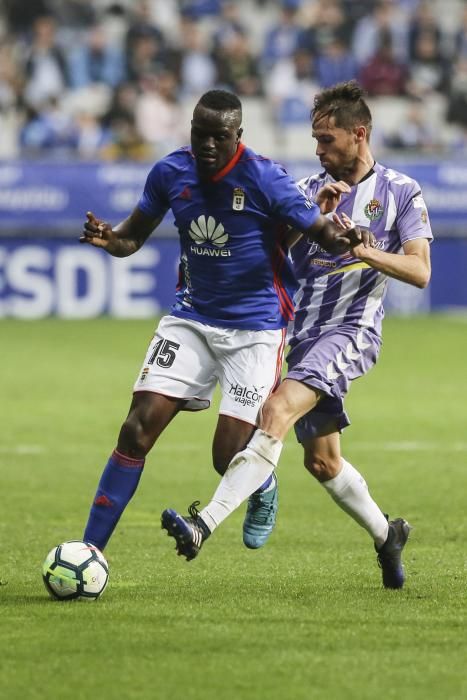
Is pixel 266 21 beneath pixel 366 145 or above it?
beneath

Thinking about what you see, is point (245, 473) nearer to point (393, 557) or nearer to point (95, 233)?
point (393, 557)

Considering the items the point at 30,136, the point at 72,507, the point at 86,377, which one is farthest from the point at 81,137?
the point at 72,507

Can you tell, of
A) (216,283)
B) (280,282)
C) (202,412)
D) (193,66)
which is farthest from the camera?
(193,66)

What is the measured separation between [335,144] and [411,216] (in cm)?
48

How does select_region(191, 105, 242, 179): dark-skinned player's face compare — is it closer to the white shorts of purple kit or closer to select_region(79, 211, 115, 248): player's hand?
select_region(79, 211, 115, 248): player's hand

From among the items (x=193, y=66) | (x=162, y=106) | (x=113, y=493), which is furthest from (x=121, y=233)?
(x=193, y=66)

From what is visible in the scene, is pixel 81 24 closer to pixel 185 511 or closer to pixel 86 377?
pixel 86 377

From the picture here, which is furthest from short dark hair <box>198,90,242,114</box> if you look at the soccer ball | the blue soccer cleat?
the soccer ball

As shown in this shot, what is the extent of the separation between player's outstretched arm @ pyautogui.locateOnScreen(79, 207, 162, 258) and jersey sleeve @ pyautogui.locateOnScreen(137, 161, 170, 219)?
0.04m

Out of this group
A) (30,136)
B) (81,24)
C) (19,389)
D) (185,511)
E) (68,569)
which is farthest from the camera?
(81,24)

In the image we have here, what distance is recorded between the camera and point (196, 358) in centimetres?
619

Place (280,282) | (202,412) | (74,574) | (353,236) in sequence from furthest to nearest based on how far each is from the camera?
(202,412)
(280,282)
(353,236)
(74,574)

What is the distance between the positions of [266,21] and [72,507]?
Result: 19001 mm

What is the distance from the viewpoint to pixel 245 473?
19.1ft
